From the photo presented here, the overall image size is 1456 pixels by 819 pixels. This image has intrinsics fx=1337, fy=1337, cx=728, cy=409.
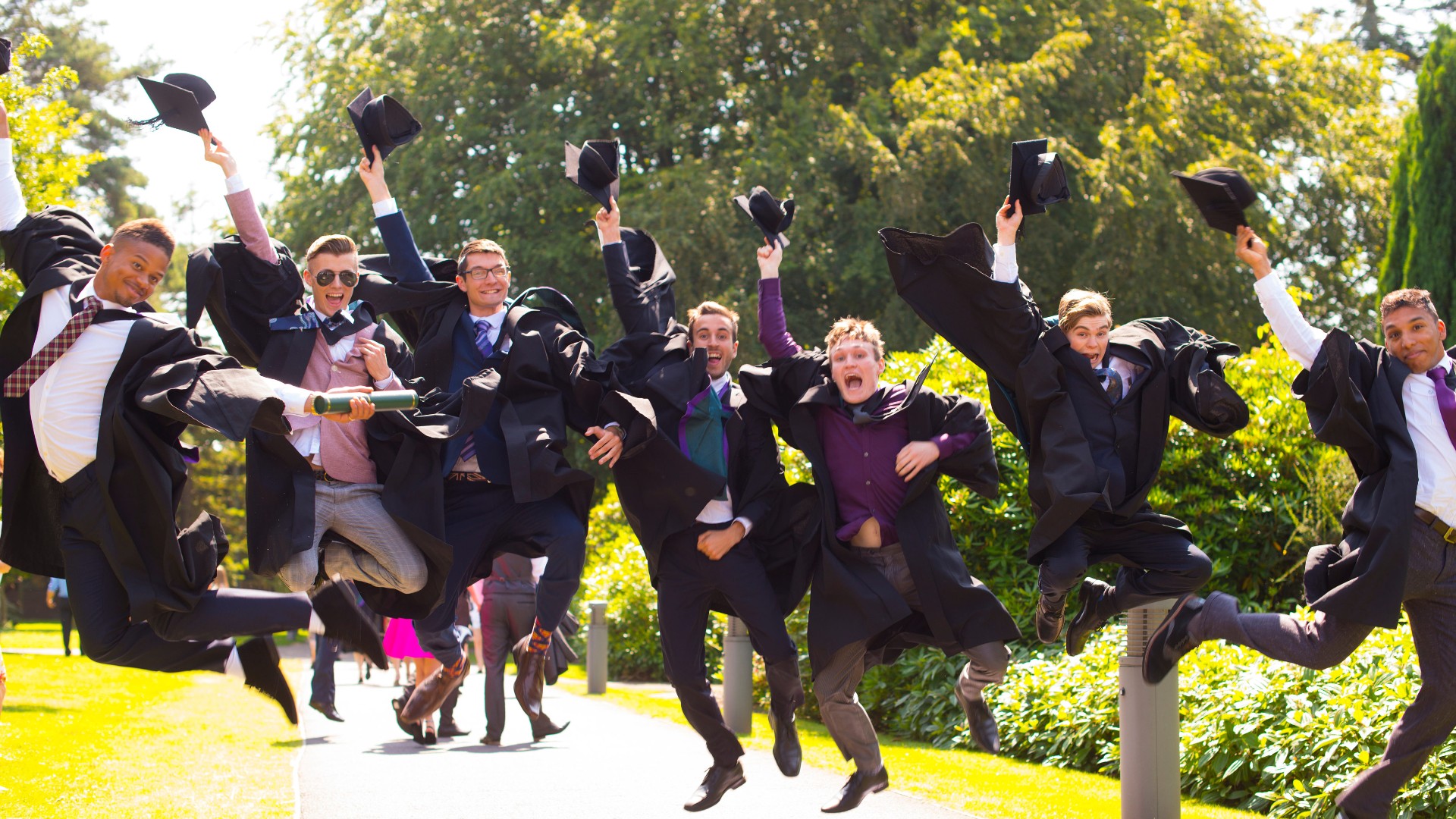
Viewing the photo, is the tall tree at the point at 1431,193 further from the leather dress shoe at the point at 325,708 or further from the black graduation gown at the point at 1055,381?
the leather dress shoe at the point at 325,708

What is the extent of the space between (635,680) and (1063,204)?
12.0 meters

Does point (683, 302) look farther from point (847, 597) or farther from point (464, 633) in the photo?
point (847, 597)

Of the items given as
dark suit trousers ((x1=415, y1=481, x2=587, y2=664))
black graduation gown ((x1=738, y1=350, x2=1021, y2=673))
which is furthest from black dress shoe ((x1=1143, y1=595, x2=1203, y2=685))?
dark suit trousers ((x1=415, y1=481, x2=587, y2=664))

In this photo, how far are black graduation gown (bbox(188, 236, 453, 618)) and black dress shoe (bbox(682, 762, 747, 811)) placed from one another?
65.4 inches

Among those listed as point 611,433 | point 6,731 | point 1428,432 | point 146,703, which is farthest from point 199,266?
point 146,703

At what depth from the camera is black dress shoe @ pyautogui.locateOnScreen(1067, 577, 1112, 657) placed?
6.81 meters

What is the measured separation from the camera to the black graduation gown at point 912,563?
21.1 ft

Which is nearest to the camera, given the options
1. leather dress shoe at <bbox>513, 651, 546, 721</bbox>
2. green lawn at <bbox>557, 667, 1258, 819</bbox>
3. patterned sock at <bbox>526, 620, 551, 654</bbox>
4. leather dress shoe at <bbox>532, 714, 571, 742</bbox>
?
green lawn at <bbox>557, 667, 1258, 819</bbox>

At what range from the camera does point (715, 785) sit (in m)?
6.85

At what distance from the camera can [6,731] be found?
1138cm

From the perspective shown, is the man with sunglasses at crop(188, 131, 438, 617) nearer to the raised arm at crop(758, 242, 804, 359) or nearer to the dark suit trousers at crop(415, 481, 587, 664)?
the dark suit trousers at crop(415, 481, 587, 664)

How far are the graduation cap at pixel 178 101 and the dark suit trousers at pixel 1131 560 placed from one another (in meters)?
4.66

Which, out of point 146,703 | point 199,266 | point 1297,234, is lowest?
point 146,703

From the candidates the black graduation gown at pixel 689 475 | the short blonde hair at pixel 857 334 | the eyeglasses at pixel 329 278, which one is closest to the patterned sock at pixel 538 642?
the black graduation gown at pixel 689 475
